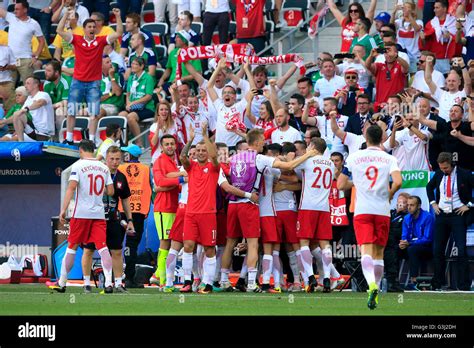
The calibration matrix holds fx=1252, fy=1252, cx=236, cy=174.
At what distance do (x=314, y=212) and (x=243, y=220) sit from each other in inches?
43.4

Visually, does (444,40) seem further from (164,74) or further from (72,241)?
(72,241)

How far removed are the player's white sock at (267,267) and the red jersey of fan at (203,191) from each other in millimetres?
1089

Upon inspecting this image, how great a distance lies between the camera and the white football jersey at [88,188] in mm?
17891

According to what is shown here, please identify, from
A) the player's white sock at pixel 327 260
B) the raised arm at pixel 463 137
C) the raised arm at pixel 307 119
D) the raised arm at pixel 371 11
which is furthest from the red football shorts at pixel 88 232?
the raised arm at pixel 371 11

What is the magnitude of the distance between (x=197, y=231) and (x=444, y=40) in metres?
7.81

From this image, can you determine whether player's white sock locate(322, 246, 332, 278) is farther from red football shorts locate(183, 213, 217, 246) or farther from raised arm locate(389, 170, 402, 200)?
raised arm locate(389, 170, 402, 200)

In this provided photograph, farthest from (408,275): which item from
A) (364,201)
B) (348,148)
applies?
(364,201)

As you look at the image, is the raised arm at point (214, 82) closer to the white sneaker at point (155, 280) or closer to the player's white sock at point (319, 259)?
the white sneaker at point (155, 280)

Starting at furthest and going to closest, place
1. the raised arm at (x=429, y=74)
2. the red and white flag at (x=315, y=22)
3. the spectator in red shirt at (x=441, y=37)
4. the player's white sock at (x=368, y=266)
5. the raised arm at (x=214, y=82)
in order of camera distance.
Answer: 1. the red and white flag at (x=315, y=22)
2. the spectator in red shirt at (x=441, y=37)
3. the raised arm at (x=214, y=82)
4. the raised arm at (x=429, y=74)
5. the player's white sock at (x=368, y=266)

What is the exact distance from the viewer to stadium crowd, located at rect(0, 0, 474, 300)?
63.3 ft

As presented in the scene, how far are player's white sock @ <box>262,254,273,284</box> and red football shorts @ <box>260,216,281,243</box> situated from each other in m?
0.26

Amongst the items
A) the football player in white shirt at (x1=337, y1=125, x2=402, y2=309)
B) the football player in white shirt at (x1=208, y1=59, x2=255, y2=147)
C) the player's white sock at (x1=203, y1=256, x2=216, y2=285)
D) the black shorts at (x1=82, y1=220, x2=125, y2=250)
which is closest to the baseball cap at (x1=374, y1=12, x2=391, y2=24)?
the football player in white shirt at (x1=208, y1=59, x2=255, y2=147)

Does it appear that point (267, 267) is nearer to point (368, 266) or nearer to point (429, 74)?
point (368, 266)

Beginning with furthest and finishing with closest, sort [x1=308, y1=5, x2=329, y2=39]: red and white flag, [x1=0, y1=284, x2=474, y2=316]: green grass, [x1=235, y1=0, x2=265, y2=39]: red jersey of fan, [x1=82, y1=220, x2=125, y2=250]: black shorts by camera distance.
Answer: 1. [x1=235, y1=0, x2=265, y2=39]: red jersey of fan
2. [x1=308, y1=5, x2=329, y2=39]: red and white flag
3. [x1=82, y1=220, x2=125, y2=250]: black shorts
4. [x1=0, y1=284, x2=474, y2=316]: green grass
